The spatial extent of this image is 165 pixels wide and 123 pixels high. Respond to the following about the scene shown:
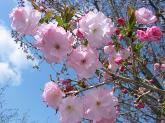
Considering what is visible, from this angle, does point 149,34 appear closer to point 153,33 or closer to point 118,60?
point 153,33

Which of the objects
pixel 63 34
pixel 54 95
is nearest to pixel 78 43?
pixel 63 34

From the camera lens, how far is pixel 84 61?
257 cm

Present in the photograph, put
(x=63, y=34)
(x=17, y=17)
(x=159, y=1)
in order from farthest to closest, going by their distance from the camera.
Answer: (x=159, y=1)
(x=17, y=17)
(x=63, y=34)

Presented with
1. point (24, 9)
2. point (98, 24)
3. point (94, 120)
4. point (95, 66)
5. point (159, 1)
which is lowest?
point (94, 120)

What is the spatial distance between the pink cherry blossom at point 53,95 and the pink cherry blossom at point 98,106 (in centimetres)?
16

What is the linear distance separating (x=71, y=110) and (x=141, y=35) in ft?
2.42

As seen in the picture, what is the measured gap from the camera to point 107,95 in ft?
8.57

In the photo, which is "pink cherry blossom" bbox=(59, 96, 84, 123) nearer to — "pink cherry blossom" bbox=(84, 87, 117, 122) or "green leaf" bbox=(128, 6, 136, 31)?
"pink cherry blossom" bbox=(84, 87, 117, 122)

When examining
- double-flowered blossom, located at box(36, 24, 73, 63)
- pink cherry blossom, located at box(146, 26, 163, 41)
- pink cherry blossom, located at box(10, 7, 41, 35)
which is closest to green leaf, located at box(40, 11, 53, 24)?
pink cherry blossom, located at box(10, 7, 41, 35)

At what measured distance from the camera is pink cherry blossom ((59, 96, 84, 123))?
8.34 feet

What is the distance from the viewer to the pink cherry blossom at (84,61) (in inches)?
100

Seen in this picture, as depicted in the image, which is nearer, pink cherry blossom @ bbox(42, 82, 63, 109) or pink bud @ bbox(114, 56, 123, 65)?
pink cherry blossom @ bbox(42, 82, 63, 109)

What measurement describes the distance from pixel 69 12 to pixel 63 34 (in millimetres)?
193

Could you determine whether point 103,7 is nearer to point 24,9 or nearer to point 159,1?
point 159,1
